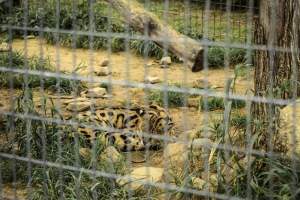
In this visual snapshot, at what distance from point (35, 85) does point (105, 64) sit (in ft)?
4.12

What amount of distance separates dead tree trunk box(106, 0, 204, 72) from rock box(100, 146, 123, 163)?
35.1 inches

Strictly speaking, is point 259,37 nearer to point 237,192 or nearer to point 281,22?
point 281,22

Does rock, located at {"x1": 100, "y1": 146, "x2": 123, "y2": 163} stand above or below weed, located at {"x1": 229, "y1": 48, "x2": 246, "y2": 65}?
below

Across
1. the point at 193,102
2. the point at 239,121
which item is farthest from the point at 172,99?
the point at 239,121

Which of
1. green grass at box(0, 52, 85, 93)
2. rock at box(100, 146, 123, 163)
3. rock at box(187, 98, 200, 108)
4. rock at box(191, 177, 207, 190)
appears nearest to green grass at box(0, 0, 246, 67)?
green grass at box(0, 52, 85, 93)

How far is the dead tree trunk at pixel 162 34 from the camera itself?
2.56 metres

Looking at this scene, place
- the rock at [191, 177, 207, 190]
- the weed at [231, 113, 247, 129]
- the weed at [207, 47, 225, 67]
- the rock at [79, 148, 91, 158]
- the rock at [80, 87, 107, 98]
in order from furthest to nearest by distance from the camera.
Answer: the weed at [207, 47, 225, 67] < the rock at [80, 87, 107, 98] < the weed at [231, 113, 247, 129] < the rock at [79, 148, 91, 158] < the rock at [191, 177, 207, 190]

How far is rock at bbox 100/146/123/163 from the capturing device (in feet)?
12.3

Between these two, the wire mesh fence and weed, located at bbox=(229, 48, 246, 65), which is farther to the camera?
weed, located at bbox=(229, 48, 246, 65)

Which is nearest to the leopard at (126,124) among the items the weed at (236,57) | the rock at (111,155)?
the rock at (111,155)

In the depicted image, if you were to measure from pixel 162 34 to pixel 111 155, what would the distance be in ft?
3.99

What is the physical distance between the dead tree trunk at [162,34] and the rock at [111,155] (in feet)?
2.93

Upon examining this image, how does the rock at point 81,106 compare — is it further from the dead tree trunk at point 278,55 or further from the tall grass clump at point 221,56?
the tall grass clump at point 221,56

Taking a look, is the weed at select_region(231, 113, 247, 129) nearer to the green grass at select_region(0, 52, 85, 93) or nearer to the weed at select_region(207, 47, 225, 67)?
the green grass at select_region(0, 52, 85, 93)
